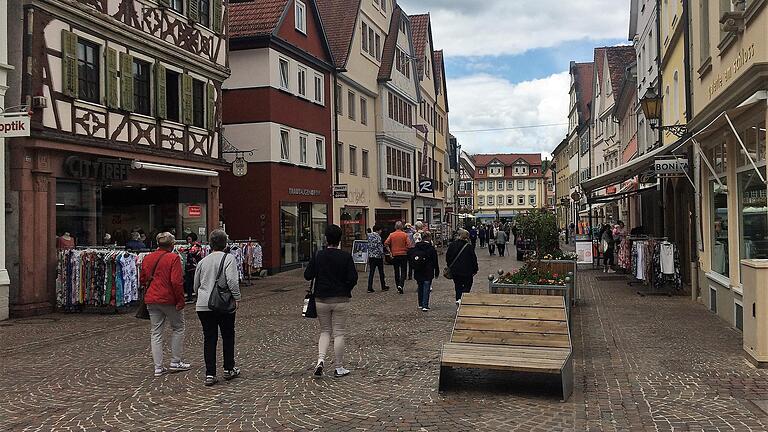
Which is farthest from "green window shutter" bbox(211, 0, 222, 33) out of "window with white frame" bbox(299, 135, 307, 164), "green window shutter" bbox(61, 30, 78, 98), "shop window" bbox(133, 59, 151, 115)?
"window with white frame" bbox(299, 135, 307, 164)

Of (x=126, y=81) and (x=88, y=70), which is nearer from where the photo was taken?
(x=88, y=70)

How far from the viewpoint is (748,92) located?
372 inches

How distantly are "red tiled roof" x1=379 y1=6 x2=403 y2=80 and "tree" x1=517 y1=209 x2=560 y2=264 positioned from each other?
53.1ft

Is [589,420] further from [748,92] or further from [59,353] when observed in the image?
[59,353]

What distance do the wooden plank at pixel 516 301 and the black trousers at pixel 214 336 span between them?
8.67 feet

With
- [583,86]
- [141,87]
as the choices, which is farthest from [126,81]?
[583,86]

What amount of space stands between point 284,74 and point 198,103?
6.39m

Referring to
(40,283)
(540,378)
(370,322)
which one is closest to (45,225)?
(40,283)

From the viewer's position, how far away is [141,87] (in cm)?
1834

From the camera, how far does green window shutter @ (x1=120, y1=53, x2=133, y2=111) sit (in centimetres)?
1722

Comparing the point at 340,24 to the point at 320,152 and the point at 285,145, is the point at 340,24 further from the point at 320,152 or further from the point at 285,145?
the point at 285,145

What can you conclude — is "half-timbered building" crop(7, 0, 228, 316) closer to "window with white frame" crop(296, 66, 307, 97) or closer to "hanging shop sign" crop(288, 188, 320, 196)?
"hanging shop sign" crop(288, 188, 320, 196)

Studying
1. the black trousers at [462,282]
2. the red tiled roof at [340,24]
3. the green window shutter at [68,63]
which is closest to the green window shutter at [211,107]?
the green window shutter at [68,63]

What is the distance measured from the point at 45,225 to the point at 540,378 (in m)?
10.9
